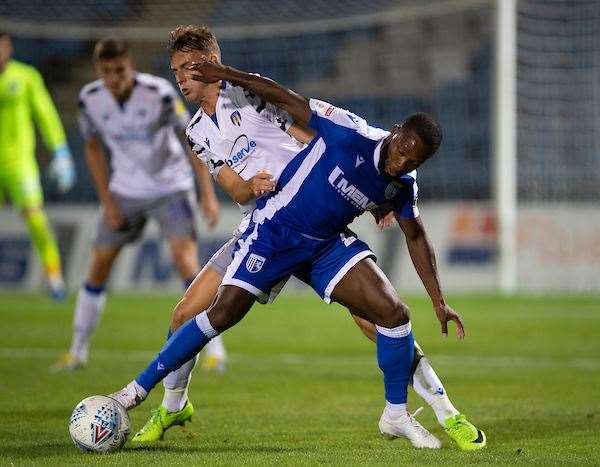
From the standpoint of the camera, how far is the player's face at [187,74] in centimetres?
623

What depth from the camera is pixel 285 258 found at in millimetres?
6027

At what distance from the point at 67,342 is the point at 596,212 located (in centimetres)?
907

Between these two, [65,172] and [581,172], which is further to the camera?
[581,172]

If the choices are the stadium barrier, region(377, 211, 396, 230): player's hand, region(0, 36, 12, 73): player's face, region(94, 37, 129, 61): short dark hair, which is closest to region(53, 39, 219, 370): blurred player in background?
region(94, 37, 129, 61): short dark hair

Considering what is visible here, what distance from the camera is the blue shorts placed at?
5980 mm

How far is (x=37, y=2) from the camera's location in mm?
18625

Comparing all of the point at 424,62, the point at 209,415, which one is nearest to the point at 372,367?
the point at 209,415

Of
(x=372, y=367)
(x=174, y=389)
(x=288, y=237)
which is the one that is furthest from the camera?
(x=372, y=367)

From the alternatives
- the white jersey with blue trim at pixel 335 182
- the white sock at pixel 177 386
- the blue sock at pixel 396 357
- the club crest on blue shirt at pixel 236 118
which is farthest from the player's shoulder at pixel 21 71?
the blue sock at pixel 396 357

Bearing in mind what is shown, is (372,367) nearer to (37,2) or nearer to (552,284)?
(552,284)

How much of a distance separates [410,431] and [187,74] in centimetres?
215

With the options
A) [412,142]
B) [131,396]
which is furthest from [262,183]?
[131,396]

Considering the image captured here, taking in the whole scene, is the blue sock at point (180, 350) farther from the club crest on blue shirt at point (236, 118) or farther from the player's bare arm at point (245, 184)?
the club crest on blue shirt at point (236, 118)

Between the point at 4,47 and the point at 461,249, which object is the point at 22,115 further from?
the point at 461,249
